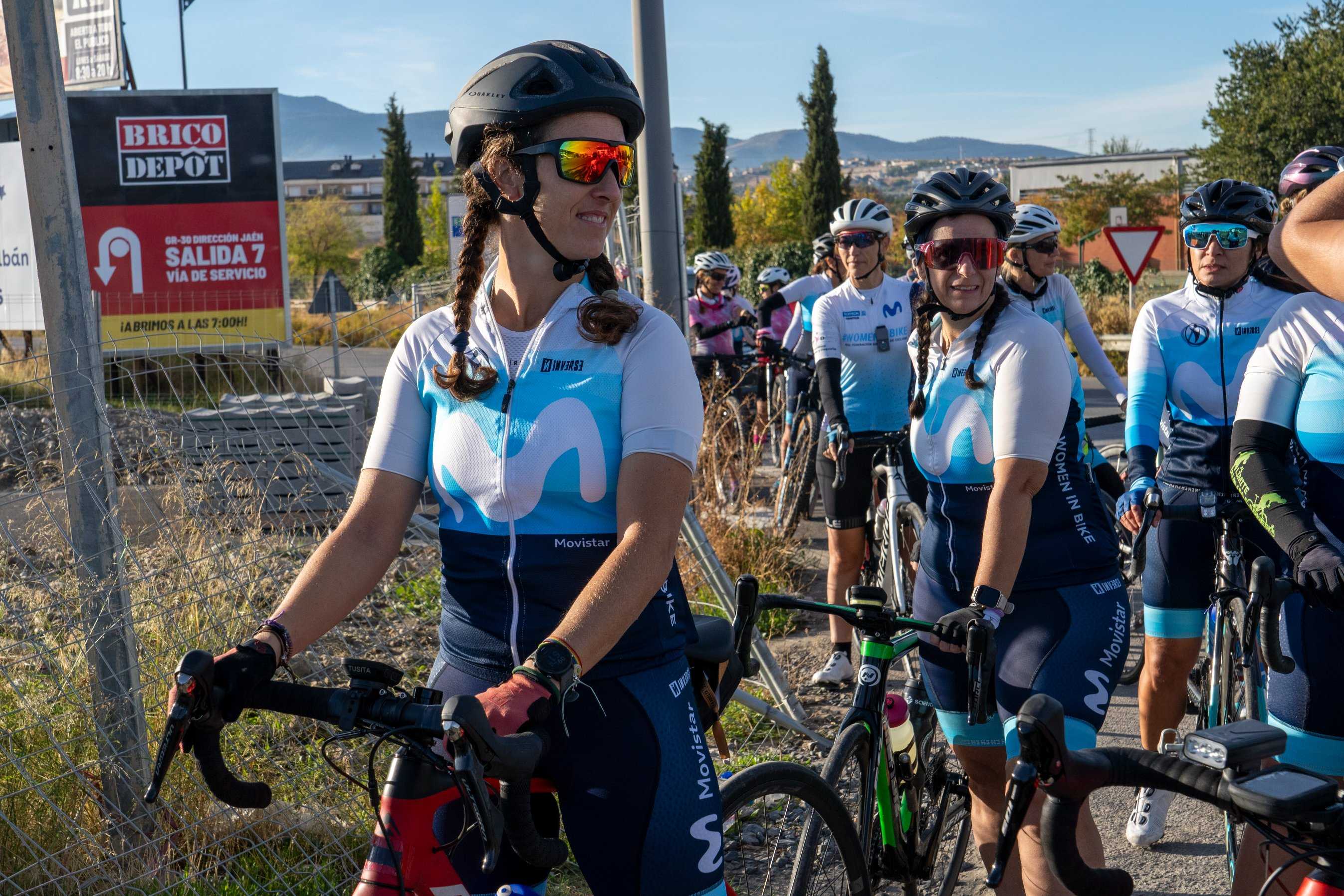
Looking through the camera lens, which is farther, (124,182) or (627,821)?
(124,182)

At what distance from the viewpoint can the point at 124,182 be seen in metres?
19.0

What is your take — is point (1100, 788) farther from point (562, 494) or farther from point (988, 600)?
point (988, 600)

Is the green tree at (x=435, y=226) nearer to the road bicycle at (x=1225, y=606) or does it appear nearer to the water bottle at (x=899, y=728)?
the road bicycle at (x=1225, y=606)

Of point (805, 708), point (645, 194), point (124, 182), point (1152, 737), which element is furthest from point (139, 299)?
point (1152, 737)

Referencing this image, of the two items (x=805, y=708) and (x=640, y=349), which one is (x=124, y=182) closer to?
(x=805, y=708)

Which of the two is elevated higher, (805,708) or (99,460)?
(99,460)

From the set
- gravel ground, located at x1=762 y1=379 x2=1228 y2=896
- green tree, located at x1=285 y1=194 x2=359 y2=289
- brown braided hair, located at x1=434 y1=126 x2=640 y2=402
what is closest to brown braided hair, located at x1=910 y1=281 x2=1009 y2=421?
gravel ground, located at x1=762 y1=379 x2=1228 y2=896

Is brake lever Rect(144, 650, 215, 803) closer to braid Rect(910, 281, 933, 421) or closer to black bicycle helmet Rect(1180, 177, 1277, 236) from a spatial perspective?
braid Rect(910, 281, 933, 421)

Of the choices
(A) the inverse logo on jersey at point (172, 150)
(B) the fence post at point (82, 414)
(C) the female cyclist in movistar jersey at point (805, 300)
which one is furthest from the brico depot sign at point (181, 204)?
(B) the fence post at point (82, 414)

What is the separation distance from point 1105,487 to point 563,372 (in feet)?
13.3

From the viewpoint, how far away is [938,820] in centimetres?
380

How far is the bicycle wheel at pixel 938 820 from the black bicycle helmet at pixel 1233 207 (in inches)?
→ 99.4

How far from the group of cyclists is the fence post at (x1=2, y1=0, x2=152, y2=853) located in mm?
1443

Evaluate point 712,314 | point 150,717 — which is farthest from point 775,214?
point 150,717
